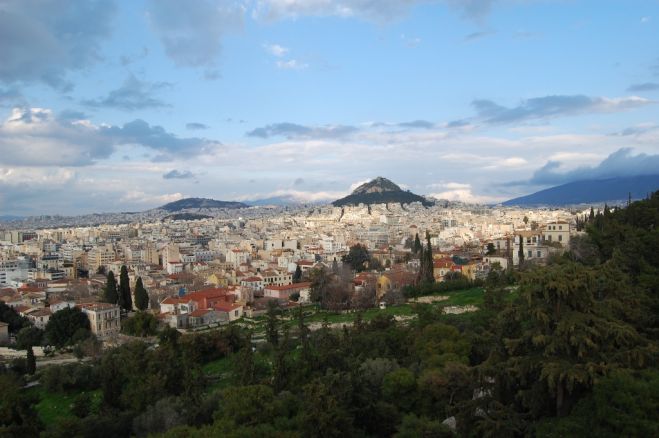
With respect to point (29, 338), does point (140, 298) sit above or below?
above

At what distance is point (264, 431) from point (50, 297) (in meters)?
48.7

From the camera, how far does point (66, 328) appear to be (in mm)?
37281

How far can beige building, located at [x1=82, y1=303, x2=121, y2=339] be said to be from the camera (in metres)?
38.6

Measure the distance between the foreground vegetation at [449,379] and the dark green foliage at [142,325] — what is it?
33.4 ft

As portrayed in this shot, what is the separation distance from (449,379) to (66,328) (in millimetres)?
30491

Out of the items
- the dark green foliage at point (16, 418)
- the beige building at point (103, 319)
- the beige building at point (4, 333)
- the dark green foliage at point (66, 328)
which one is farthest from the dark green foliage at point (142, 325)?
the dark green foliage at point (16, 418)

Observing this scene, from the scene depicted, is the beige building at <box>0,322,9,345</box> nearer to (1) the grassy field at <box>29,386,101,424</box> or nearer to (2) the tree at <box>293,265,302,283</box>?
(1) the grassy field at <box>29,386,101,424</box>

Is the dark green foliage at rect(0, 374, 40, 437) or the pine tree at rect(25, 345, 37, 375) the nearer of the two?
the dark green foliage at rect(0, 374, 40, 437)

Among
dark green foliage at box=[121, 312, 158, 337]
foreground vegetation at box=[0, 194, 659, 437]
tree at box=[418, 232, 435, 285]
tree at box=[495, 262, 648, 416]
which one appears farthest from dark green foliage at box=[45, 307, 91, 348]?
tree at box=[495, 262, 648, 416]

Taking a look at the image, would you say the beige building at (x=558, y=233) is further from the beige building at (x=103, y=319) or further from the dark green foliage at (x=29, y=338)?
the dark green foliage at (x=29, y=338)

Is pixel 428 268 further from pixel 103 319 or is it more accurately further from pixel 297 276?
pixel 103 319

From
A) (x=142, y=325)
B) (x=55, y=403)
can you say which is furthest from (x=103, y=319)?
(x=55, y=403)

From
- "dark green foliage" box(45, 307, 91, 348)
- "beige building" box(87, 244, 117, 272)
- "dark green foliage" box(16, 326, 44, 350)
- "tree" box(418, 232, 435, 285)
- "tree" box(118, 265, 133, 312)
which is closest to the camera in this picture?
"dark green foliage" box(16, 326, 44, 350)

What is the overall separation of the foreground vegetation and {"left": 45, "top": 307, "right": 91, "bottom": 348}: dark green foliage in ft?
33.9
